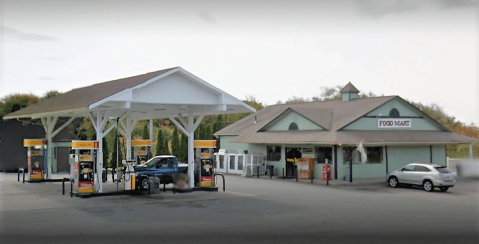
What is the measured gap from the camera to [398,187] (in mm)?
25375

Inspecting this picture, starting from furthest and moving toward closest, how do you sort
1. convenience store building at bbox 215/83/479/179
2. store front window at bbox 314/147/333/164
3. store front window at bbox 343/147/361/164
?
1. store front window at bbox 314/147/333/164
2. store front window at bbox 343/147/361/164
3. convenience store building at bbox 215/83/479/179

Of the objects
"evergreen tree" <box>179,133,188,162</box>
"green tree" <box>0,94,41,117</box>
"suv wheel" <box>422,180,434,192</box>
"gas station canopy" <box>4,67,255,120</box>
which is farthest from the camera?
"evergreen tree" <box>179,133,188,162</box>

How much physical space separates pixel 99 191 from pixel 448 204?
49.1ft

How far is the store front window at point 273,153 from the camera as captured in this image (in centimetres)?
3309

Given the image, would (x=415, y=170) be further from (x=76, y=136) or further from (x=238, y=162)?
(x=76, y=136)

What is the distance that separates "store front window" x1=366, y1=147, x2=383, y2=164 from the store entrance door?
460 centimetres

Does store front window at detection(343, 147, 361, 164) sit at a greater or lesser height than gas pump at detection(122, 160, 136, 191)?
greater

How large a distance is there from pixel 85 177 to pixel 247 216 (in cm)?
884

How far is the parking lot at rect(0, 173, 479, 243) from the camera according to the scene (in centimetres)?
1191

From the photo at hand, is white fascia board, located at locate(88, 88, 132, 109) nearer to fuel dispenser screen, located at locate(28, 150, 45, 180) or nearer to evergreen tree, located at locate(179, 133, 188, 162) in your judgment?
fuel dispenser screen, located at locate(28, 150, 45, 180)

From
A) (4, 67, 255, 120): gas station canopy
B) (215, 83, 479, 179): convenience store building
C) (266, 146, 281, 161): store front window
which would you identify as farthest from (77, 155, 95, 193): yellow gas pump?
(266, 146, 281, 161): store front window

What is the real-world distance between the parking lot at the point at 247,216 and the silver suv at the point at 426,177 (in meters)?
0.63

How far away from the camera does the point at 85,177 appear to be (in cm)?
2041

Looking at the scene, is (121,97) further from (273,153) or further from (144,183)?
(273,153)
